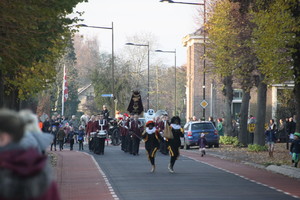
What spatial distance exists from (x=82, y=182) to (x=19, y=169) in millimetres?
15085

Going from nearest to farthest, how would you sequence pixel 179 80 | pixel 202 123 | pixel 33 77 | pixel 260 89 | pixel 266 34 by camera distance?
pixel 266 34
pixel 33 77
pixel 260 89
pixel 202 123
pixel 179 80

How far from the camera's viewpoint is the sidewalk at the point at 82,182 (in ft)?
53.3

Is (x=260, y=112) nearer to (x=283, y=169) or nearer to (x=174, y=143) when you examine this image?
(x=283, y=169)

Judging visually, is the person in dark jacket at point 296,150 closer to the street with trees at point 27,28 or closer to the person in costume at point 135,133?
the street with trees at point 27,28

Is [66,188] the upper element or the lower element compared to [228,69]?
lower

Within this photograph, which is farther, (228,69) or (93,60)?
(93,60)

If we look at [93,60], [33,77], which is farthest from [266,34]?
[93,60]

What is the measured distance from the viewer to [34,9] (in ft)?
56.2

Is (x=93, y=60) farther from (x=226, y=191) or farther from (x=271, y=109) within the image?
(x=226, y=191)

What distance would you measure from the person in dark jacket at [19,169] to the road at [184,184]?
405 inches

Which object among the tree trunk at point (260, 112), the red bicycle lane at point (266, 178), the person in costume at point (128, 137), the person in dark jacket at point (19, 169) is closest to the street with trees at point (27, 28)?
the red bicycle lane at point (266, 178)

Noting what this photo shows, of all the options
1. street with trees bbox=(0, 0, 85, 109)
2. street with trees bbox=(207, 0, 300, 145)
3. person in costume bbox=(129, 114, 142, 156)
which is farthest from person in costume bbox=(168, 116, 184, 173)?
person in costume bbox=(129, 114, 142, 156)

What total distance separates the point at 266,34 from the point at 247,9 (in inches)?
41.7

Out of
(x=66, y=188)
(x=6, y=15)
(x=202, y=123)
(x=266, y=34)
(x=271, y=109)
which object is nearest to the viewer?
(x=6, y=15)
